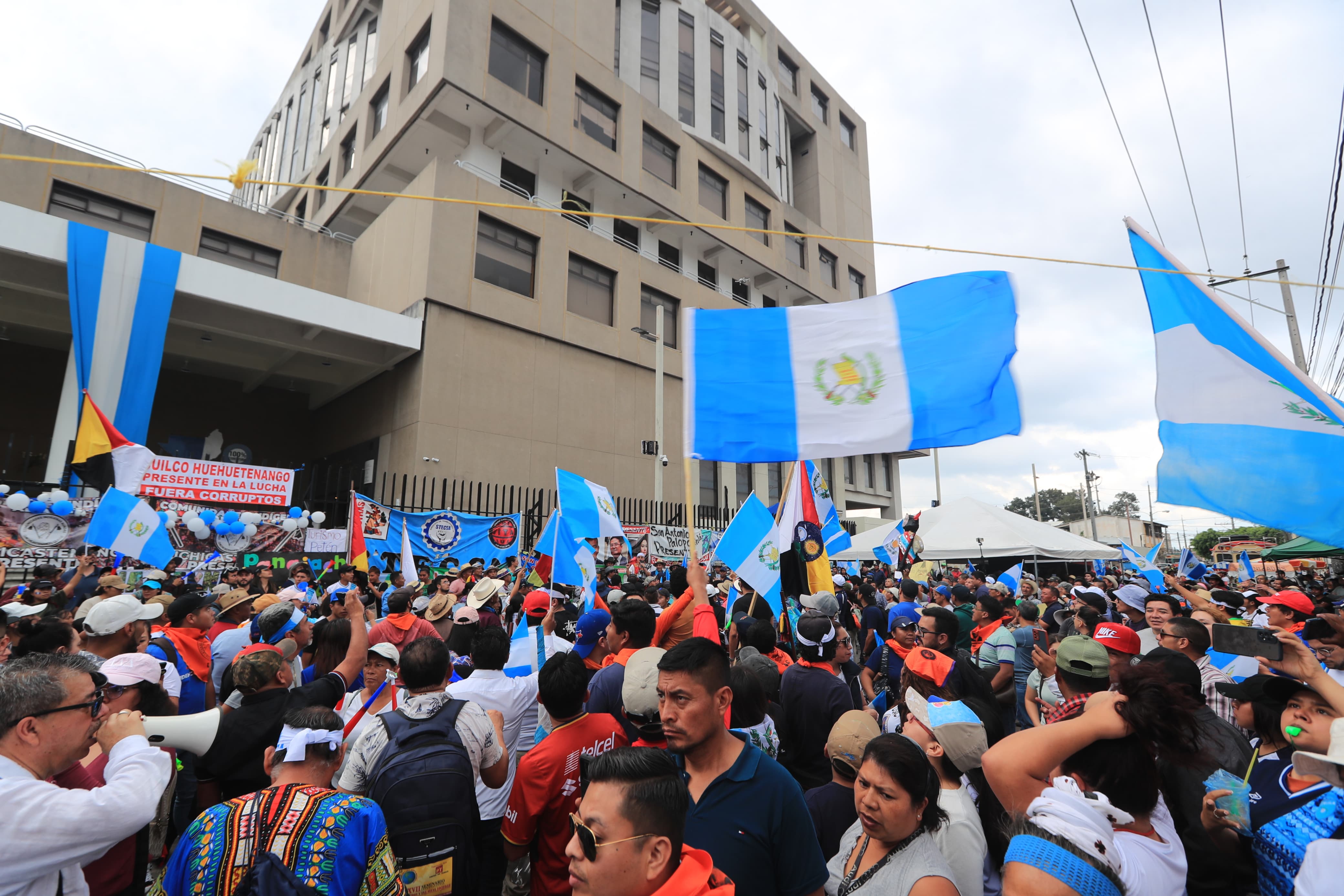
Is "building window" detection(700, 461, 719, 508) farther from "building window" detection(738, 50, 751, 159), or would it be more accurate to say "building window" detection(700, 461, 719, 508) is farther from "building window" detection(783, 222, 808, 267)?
"building window" detection(738, 50, 751, 159)

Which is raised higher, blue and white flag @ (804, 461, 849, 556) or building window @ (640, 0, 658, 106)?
building window @ (640, 0, 658, 106)

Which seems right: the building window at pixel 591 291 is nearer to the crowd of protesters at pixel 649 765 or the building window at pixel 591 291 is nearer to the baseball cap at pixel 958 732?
the crowd of protesters at pixel 649 765

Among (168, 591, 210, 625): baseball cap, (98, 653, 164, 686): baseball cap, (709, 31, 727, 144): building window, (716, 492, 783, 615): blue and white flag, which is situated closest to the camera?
(98, 653, 164, 686): baseball cap

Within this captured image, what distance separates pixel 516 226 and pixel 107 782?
21.5m

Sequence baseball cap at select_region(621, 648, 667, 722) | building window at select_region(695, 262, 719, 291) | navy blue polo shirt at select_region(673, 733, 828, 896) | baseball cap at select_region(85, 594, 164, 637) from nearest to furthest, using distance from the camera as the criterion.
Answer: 1. navy blue polo shirt at select_region(673, 733, 828, 896)
2. baseball cap at select_region(621, 648, 667, 722)
3. baseball cap at select_region(85, 594, 164, 637)
4. building window at select_region(695, 262, 719, 291)

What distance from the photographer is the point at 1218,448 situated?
4.30 metres

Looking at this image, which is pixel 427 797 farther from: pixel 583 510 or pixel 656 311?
pixel 656 311

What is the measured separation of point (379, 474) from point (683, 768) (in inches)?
758

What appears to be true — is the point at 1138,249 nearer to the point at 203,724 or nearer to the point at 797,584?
the point at 797,584

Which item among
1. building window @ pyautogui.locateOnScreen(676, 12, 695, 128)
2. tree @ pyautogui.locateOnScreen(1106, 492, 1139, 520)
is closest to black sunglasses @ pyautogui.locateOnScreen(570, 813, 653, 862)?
building window @ pyautogui.locateOnScreen(676, 12, 695, 128)

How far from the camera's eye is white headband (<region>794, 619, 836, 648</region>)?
400cm

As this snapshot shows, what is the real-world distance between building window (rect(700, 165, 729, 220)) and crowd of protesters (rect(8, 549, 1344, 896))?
25928 mm

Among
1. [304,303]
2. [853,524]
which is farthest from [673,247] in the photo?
[853,524]

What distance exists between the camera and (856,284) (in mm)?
38031
